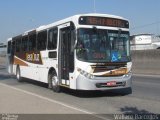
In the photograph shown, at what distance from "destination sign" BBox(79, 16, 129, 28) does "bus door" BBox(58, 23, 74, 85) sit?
0.82 meters

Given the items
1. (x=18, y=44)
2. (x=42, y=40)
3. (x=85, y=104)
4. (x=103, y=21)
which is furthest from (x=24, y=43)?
(x=85, y=104)

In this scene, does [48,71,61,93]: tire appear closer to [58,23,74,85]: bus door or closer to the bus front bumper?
[58,23,74,85]: bus door

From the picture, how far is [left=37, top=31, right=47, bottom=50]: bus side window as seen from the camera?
19062 millimetres

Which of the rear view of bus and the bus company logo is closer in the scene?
the rear view of bus

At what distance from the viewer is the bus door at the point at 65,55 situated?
1573 centimetres

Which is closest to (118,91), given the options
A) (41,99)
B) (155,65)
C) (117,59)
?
(117,59)

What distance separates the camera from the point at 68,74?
1585cm

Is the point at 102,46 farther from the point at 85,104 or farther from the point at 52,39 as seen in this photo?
the point at 52,39

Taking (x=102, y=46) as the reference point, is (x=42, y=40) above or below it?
above

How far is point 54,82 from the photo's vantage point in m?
17.7

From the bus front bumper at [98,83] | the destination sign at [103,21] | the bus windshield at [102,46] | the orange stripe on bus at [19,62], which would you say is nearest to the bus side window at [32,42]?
the orange stripe on bus at [19,62]

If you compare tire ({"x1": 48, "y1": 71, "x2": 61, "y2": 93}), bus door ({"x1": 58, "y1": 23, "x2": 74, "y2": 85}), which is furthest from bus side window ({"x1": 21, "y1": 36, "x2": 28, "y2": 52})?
bus door ({"x1": 58, "y1": 23, "x2": 74, "y2": 85})

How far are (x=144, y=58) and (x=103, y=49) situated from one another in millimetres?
20996

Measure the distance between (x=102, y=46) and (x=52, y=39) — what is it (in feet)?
Answer: 10.9
